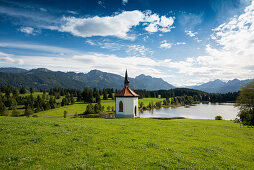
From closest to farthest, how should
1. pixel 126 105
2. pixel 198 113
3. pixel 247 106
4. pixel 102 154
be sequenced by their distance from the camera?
pixel 102 154 < pixel 247 106 < pixel 126 105 < pixel 198 113

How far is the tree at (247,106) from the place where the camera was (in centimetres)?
1555

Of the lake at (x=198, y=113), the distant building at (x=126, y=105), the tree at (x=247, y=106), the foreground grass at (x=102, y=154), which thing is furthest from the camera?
the lake at (x=198, y=113)

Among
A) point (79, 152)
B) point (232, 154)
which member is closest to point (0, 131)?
point (79, 152)

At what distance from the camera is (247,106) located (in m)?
17.5

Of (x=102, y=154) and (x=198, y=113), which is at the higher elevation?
(x=102, y=154)

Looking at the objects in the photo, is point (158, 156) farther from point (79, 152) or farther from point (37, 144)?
point (37, 144)

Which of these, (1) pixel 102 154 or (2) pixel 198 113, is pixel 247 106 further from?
(2) pixel 198 113

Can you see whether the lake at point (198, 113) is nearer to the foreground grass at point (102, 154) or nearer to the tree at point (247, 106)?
the tree at point (247, 106)

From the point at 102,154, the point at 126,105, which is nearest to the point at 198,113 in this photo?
the point at 126,105

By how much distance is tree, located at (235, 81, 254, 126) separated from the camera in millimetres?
15547

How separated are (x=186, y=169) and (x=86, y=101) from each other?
11623cm

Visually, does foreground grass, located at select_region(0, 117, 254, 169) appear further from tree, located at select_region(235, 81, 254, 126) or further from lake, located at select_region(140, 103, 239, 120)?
lake, located at select_region(140, 103, 239, 120)

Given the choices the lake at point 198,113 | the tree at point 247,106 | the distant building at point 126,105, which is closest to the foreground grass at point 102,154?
the tree at point 247,106

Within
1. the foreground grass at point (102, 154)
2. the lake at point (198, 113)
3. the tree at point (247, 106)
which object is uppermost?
the tree at point (247, 106)
